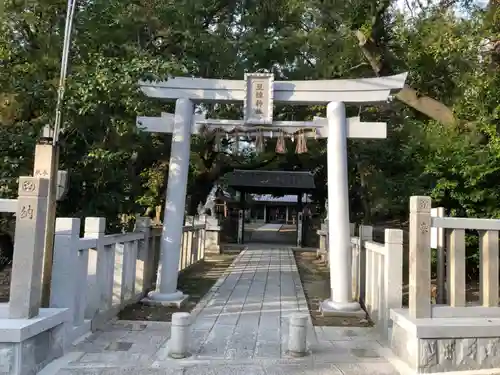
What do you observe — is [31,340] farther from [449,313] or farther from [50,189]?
[449,313]

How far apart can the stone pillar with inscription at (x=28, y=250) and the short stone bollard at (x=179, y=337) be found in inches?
56.0

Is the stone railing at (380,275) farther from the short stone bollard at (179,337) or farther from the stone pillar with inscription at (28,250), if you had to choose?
the stone pillar with inscription at (28,250)

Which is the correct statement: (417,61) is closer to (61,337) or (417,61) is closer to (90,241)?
(90,241)

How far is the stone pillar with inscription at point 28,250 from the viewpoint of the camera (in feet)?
15.0

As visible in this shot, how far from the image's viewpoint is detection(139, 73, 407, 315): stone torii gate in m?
8.14

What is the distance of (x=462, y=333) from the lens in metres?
4.97

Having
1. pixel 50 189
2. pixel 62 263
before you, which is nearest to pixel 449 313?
pixel 62 263

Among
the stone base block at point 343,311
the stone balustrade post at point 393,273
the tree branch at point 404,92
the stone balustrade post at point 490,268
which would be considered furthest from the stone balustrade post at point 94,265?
the tree branch at point 404,92

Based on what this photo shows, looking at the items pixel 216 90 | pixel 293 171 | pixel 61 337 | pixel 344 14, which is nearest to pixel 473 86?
pixel 344 14

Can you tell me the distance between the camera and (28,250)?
466cm

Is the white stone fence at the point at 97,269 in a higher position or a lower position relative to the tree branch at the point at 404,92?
lower

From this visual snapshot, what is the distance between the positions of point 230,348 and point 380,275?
2.46 metres

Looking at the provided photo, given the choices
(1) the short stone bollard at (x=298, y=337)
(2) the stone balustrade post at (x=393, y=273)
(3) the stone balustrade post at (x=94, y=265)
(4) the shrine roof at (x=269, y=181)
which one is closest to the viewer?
(1) the short stone bollard at (x=298, y=337)

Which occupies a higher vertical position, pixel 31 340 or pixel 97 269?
pixel 97 269
